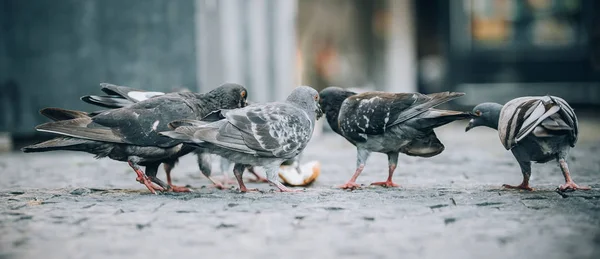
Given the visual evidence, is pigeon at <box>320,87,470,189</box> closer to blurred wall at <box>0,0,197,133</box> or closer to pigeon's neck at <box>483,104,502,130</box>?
pigeon's neck at <box>483,104,502,130</box>

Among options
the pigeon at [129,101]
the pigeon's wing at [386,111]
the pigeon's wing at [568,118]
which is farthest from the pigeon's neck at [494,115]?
the pigeon at [129,101]

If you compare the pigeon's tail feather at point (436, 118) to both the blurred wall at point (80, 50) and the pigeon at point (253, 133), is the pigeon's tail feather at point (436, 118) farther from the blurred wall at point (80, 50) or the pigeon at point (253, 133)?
the blurred wall at point (80, 50)

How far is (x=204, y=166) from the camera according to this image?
664 cm

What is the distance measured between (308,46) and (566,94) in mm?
6243

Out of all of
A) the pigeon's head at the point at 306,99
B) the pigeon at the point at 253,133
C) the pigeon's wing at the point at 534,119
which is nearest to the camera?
the pigeon's wing at the point at 534,119

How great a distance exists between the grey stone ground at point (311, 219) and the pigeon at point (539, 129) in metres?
0.30


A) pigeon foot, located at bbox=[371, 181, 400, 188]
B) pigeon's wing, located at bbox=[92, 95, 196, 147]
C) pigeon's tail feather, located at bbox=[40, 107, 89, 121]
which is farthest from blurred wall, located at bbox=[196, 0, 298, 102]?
pigeon foot, located at bbox=[371, 181, 400, 188]

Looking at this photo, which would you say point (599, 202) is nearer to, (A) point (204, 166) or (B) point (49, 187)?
(A) point (204, 166)

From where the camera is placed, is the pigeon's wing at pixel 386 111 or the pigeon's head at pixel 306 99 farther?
the pigeon's head at pixel 306 99

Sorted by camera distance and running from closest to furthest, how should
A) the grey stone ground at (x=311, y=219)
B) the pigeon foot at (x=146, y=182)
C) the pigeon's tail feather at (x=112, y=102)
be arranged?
the grey stone ground at (x=311, y=219) < the pigeon foot at (x=146, y=182) < the pigeon's tail feather at (x=112, y=102)

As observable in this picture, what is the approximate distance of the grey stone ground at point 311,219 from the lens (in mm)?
3914

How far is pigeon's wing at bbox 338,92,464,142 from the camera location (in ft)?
20.0

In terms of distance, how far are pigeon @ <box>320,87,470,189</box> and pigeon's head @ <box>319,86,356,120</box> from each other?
21cm

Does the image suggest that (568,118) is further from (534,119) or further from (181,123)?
(181,123)
